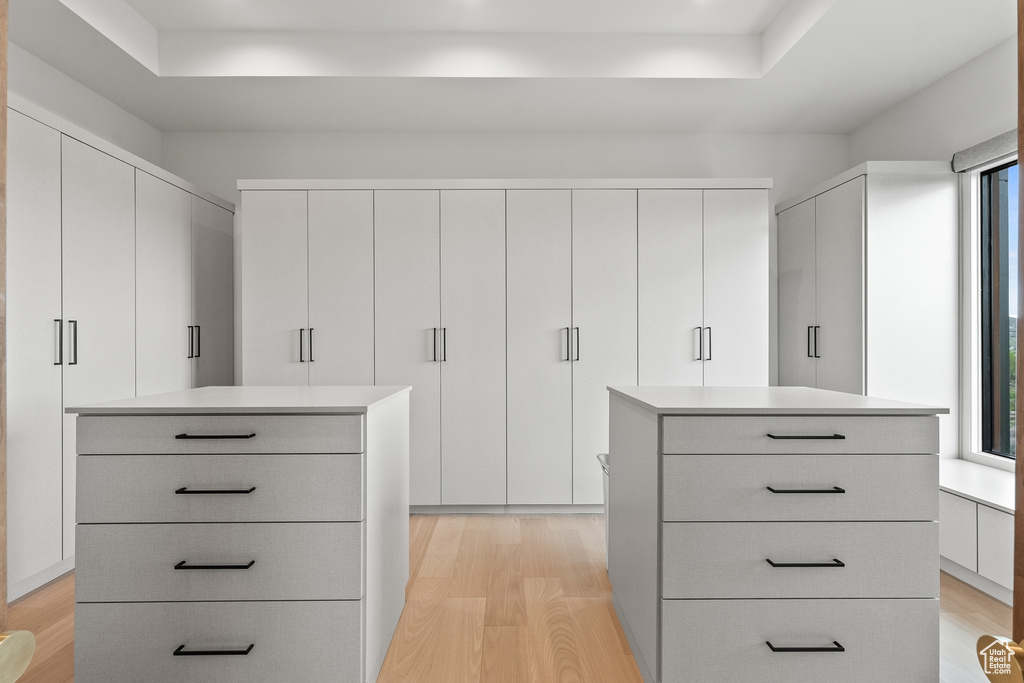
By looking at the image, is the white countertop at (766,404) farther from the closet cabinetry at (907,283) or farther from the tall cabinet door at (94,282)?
the tall cabinet door at (94,282)

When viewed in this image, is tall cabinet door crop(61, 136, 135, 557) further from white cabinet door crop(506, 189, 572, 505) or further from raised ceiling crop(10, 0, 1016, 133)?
white cabinet door crop(506, 189, 572, 505)

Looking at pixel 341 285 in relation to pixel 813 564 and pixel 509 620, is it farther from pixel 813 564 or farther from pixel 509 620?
pixel 813 564

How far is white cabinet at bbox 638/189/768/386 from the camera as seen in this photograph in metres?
3.48

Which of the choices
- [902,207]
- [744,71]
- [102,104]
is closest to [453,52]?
[744,71]

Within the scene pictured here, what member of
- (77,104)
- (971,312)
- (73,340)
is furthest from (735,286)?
(77,104)

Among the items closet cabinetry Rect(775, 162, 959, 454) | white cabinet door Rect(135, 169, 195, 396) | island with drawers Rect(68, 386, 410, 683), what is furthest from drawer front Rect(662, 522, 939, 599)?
white cabinet door Rect(135, 169, 195, 396)

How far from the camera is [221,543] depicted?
1.50 meters

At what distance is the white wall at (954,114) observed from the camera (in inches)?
109

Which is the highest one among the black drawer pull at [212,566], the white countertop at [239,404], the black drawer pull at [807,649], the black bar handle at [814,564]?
the white countertop at [239,404]

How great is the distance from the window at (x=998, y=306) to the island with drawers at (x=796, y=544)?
6.70 ft

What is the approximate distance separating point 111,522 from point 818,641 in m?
1.90

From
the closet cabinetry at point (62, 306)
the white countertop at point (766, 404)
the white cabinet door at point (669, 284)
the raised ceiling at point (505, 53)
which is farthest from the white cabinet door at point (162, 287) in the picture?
the white cabinet door at point (669, 284)

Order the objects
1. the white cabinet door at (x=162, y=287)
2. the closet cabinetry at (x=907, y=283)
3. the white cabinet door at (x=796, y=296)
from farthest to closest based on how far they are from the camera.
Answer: the white cabinet door at (x=796, y=296), the closet cabinetry at (x=907, y=283), the white cabinet door at (x=162, y=287)

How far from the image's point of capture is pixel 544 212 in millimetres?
3453
